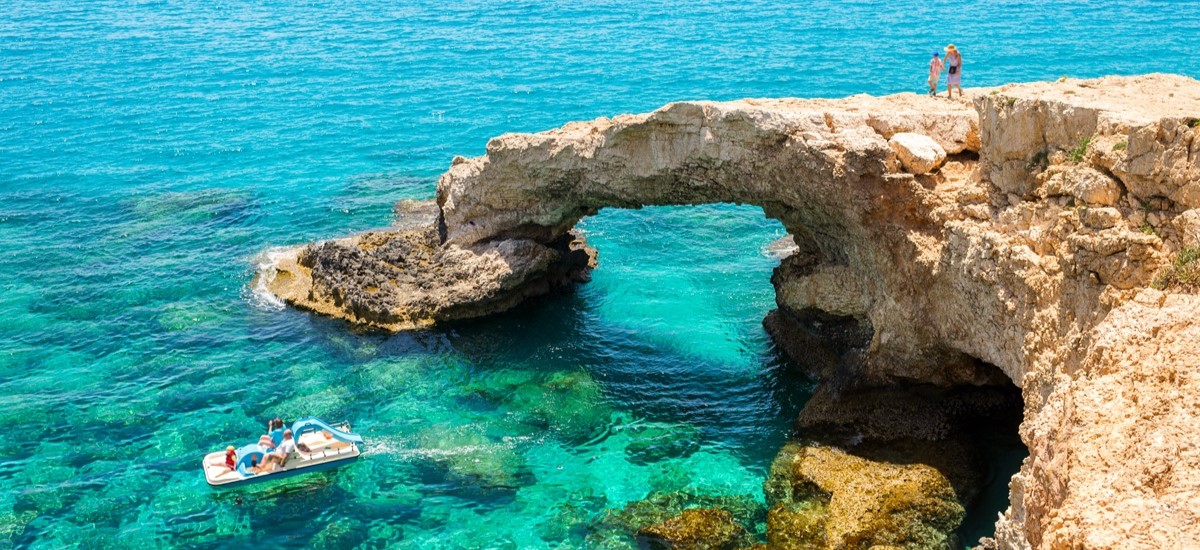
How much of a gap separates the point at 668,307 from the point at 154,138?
34.9 metres

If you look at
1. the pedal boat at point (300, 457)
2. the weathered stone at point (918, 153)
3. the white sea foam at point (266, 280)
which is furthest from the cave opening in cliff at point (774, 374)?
the white sea foam at point (266, 280)

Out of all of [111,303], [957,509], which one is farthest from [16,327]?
[957,509]

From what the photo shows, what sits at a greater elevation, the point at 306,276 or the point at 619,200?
the point at 619,200

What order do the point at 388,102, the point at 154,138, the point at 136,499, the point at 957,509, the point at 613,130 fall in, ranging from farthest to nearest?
1. the point at 388,102
2. the point at 154,138
3. the point at 613,130
4. the point at 136,499
5. the point at 957,509

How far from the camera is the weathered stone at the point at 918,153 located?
77.1ft

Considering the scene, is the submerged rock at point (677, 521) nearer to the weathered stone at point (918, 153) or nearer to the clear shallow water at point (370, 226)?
the clear shallow water at point (370, 226)

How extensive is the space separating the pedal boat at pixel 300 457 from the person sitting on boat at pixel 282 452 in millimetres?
100

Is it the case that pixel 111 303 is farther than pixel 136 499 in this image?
Yes

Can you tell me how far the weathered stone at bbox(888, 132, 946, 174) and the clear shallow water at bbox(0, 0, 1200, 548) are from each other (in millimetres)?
7316

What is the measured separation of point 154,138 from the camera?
5622cm

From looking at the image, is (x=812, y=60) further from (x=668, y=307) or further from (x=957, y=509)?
(x=957, y=509)

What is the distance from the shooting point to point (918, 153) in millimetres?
23531

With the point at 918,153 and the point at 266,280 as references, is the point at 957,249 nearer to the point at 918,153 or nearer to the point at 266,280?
the point at 918,153

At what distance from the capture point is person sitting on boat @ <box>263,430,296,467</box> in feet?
81.0
